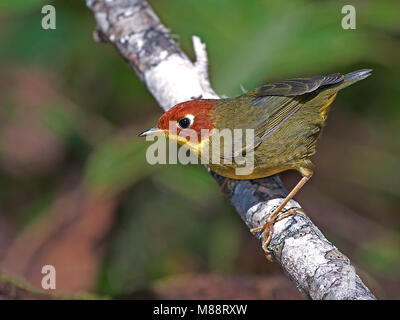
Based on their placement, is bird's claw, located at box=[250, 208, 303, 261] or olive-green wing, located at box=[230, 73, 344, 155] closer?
bird's claw, located at box=[250, 208, 303, 261]

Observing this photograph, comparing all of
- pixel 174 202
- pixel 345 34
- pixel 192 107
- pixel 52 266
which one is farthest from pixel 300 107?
pixel 52 266

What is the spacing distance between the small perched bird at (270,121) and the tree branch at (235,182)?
169 mm

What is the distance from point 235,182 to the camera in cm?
346

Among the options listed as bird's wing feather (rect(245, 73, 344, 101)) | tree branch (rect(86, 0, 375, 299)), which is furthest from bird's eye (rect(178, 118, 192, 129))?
bird's wing feather (rect(245, 73, 344, 101))

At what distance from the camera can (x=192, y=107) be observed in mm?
3324

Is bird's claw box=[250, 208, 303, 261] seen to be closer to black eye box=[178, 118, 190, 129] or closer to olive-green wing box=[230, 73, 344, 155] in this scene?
olive-green wing box=[230, 73, 344, 155]

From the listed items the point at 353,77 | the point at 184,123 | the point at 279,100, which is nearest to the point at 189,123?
the point at 184,123

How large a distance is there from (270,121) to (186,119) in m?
0.57

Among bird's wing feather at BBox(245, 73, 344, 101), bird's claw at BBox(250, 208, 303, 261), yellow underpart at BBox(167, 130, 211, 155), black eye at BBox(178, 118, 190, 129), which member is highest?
bird's wing feather at BBox(245, 73, 344, 101)

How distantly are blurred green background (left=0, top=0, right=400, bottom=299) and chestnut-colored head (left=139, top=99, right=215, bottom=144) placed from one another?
64 cm

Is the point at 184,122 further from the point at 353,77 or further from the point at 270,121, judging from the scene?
the point at 353,77

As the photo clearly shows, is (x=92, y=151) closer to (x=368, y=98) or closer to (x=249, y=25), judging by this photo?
(x=249, y=25)

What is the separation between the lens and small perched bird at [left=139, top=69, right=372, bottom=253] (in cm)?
333

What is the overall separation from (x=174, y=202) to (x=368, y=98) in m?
2.15
